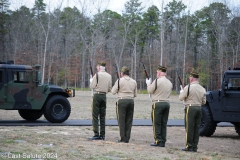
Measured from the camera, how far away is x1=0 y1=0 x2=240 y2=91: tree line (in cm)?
5759

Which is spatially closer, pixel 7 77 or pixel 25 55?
pixel 7 77

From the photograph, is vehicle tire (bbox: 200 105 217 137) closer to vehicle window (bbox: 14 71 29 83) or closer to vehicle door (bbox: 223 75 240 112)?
vehicle door (bbox: 223 75 240 112)

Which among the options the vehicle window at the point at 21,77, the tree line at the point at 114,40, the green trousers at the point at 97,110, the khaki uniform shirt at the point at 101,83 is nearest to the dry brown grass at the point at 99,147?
the green trousers at the point at 97,110

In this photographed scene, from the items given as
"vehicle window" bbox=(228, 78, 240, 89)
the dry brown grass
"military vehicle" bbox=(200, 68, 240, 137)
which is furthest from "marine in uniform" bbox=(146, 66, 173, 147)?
"vehicle window" bbox=(228, 78, 240, 89)

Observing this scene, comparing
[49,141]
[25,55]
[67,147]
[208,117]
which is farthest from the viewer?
[25,55]

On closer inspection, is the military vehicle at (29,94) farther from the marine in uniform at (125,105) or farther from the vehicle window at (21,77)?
the marine in uniform at (125,105)

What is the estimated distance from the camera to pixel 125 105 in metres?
11.7

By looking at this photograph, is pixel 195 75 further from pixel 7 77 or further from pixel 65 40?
pixel 65 40

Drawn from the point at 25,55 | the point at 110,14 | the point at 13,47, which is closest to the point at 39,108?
the point at 25,55

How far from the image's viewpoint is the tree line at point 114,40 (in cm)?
5759

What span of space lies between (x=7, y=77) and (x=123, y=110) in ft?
21.5

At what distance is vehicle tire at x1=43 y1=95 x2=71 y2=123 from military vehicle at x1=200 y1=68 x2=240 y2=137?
200 inches

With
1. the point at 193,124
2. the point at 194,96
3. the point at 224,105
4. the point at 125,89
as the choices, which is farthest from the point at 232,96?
the point at 125,89

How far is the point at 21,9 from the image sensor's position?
2571 inches
